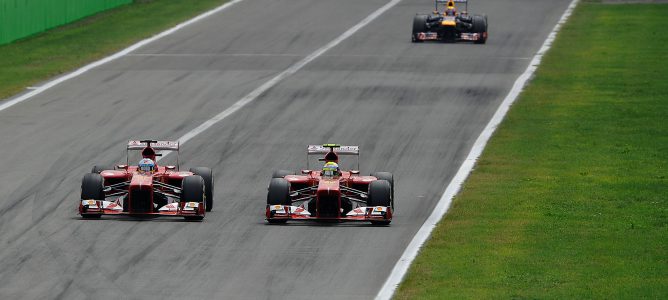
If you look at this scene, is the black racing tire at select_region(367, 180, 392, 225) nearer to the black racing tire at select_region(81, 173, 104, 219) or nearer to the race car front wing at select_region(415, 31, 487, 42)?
the black racing tire at select_region(81, 173, 104, 219)

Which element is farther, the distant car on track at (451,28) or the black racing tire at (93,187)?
the distant car on track at (451,28)

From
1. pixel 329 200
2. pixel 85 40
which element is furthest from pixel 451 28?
pixel 329 200

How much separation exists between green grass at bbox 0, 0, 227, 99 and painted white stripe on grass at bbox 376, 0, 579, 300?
54.2ft

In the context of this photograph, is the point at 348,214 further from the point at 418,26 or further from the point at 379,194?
the point at 418,26

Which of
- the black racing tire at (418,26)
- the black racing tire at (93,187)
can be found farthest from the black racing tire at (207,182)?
the black racing tire at (418,26)

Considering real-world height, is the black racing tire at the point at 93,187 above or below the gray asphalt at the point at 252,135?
above

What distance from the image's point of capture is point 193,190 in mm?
30797

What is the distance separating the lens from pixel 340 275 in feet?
87.1

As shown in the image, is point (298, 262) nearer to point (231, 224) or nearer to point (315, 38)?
point (231, 224)

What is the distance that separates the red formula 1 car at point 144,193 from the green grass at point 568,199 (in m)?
5.01

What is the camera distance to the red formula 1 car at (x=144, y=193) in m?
30.7

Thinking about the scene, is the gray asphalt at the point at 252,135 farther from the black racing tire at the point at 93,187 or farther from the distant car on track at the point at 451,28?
the distant car on track at the point at 451,28

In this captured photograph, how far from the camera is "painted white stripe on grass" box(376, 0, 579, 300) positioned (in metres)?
26.4

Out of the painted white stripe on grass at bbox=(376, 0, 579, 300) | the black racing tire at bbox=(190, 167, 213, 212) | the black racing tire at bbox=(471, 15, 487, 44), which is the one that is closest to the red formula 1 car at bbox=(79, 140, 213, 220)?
the black racing tire at bbox=(190, 167, 213, 212)
